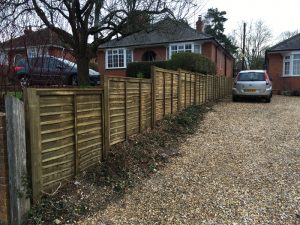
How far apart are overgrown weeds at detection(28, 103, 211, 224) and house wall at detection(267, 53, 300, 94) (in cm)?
2059

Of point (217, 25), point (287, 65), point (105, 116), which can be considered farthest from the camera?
point (217, 25)

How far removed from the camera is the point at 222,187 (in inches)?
191

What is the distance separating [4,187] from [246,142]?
18.7ft

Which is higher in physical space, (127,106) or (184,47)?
(184,47)

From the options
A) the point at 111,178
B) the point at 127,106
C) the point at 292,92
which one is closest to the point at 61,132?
the point at 111,178

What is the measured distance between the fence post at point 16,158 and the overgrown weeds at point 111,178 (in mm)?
193

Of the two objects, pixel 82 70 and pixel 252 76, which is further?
pixel 252 76

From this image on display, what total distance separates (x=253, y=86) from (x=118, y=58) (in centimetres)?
1539

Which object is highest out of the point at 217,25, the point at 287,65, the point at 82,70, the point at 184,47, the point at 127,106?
the point at 217,25

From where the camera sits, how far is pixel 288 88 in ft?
82.2

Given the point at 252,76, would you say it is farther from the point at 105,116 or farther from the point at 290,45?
the point at 105,116

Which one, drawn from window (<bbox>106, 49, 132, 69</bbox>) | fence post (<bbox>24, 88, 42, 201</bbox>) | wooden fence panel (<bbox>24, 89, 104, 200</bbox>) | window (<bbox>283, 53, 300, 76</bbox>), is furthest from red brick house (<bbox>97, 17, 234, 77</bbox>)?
fence post (<bbox>24, 88, 42, 201</bbox>)

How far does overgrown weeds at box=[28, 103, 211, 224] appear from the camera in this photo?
374 cm

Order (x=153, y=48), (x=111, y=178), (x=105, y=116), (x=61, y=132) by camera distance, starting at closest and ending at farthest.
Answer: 1. (x=61, y=132)
2. (x=111, y=178)
3. (x=105, y=116)
4. (x=153, y=48)
